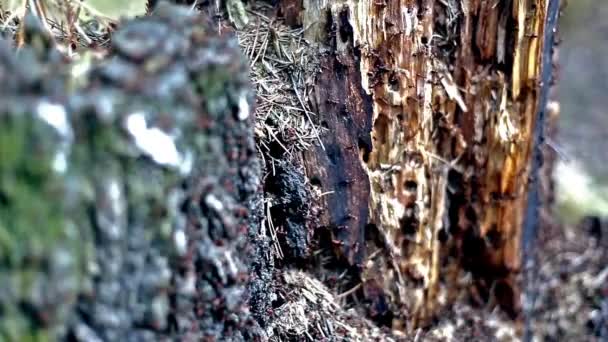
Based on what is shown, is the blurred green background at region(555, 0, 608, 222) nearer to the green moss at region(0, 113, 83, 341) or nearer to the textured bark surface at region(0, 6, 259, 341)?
the textured bark surface at region(0, 6, 259, 341)

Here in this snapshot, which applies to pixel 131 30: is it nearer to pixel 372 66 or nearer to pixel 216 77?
pixel 216 77

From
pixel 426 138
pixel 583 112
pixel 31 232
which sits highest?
pixel 31 232

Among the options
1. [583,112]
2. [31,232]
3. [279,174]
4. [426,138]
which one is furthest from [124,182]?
[583,112]

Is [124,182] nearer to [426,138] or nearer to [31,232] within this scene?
[31,232]

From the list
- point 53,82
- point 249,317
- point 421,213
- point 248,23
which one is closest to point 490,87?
point 421,213

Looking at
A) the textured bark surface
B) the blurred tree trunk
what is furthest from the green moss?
the blurred tree trunk

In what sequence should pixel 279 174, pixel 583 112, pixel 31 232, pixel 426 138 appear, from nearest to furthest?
Result: pixel 31 232 → pixel 279 174 → pixel 426 138 → pixel 583 112

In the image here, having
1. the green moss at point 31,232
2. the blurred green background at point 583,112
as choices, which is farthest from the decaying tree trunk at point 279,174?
the blurred green background at point 583,112

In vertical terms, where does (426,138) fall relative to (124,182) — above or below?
below

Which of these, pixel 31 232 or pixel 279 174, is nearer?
pixel 31 232

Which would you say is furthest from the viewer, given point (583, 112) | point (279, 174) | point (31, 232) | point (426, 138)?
point (583, 112)
